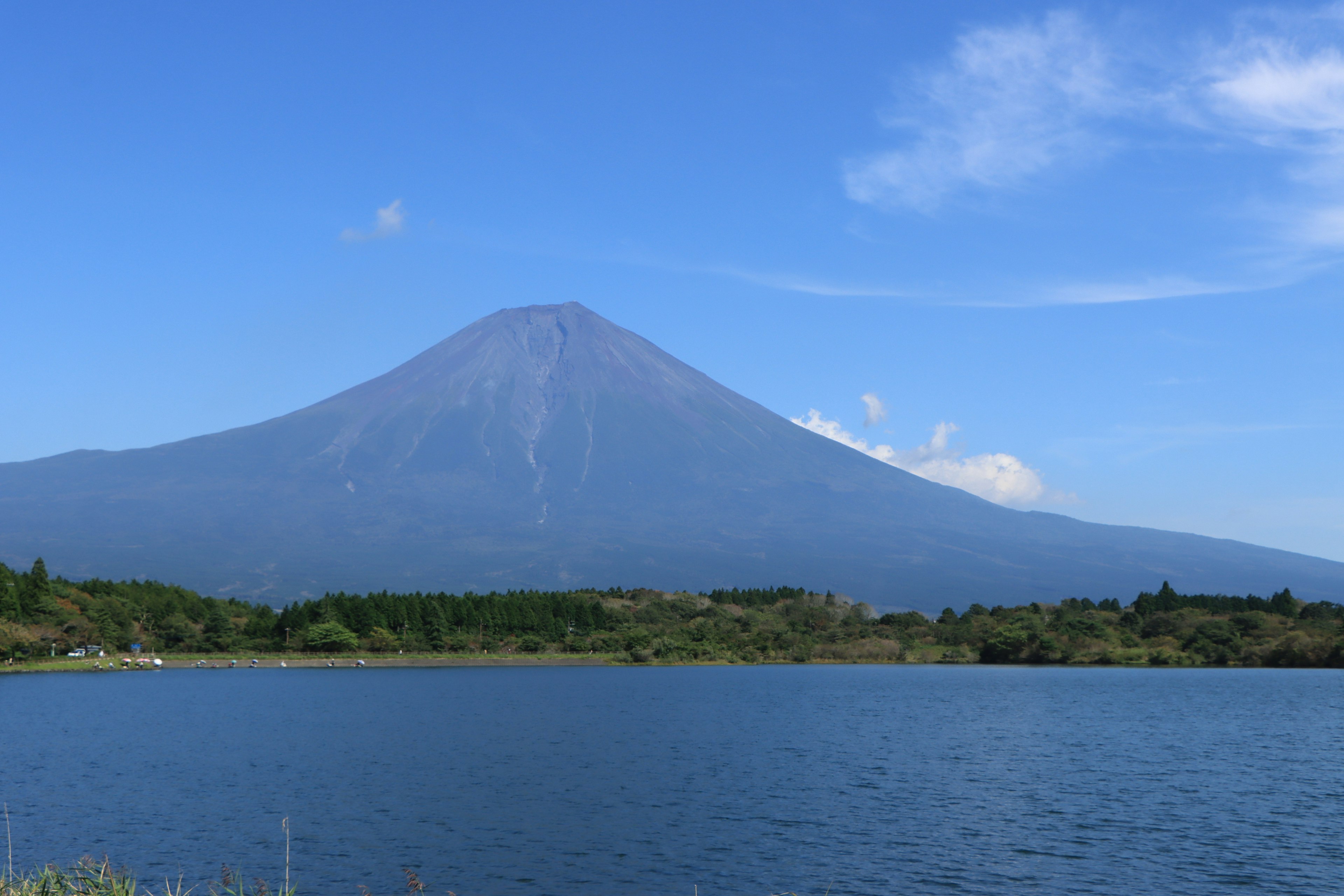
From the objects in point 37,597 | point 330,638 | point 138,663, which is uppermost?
point 37,597

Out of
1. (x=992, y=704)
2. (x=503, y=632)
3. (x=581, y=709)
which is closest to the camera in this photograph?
(x=581, y=709)

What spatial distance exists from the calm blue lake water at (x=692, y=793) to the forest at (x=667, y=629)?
5635 cm

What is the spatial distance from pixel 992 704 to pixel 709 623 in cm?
9113

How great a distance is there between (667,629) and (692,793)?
417 ft

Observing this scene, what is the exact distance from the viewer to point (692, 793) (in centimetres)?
4097

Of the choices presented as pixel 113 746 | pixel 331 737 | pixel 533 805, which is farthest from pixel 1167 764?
pixel 113 746

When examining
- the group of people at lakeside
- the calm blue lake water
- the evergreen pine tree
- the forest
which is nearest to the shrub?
the forest

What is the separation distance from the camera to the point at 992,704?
81062 mm

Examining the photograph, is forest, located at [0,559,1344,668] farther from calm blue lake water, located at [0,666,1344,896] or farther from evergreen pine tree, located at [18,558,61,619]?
calm blue lake water, located at [0,666,1344,896]

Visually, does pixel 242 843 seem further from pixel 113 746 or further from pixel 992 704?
pixel 992 704

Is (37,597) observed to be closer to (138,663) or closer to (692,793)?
(138,663)

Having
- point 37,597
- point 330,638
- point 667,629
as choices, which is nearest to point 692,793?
point 37,597

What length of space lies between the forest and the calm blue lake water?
5635 cm

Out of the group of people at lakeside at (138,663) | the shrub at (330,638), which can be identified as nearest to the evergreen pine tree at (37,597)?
the group of people at lakeside at (138,663)
